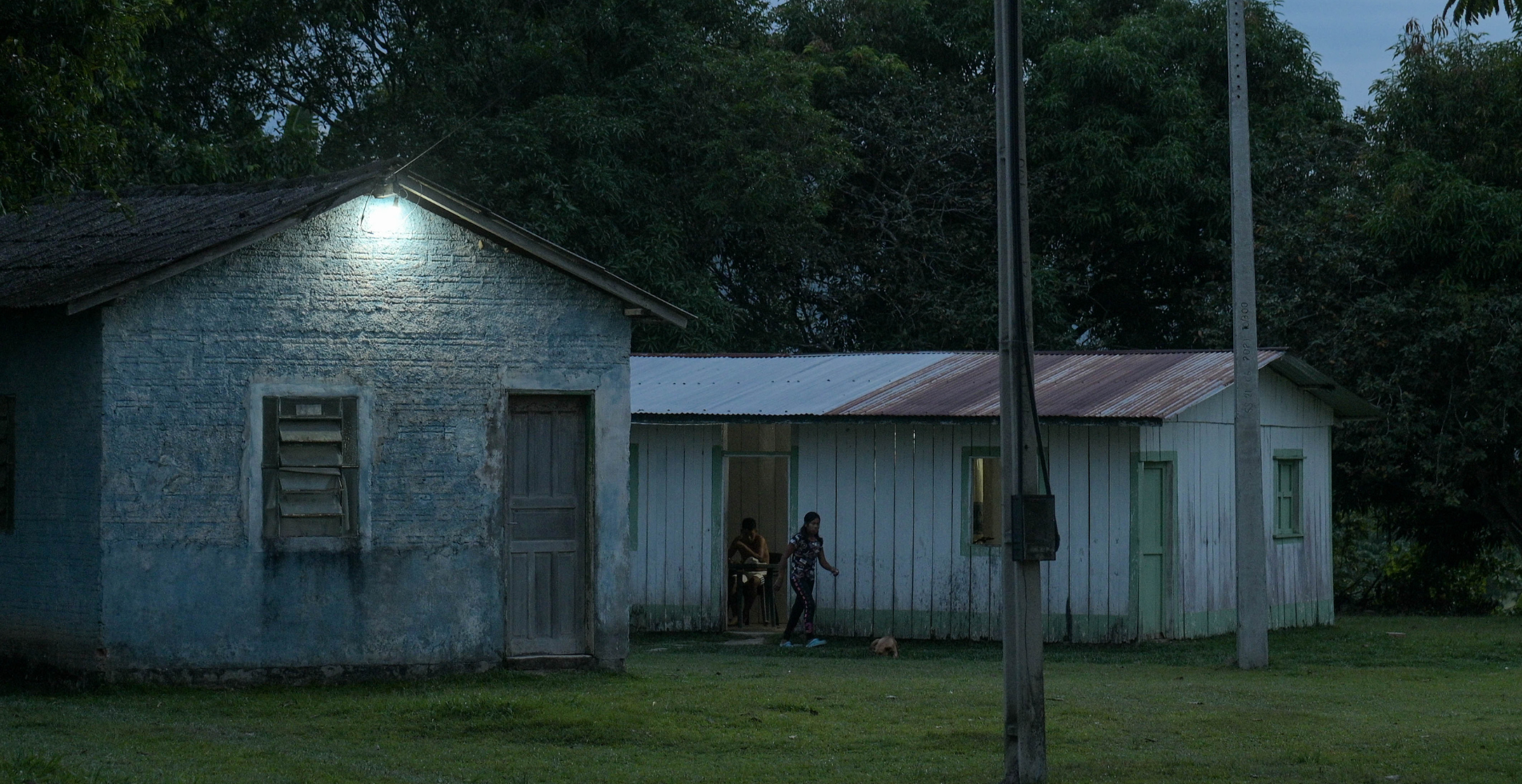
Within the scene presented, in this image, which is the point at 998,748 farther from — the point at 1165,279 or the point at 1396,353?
the point at 1165,279

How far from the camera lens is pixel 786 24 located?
3450 cm

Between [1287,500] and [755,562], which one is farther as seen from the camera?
[1287,500]

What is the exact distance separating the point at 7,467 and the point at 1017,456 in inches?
333

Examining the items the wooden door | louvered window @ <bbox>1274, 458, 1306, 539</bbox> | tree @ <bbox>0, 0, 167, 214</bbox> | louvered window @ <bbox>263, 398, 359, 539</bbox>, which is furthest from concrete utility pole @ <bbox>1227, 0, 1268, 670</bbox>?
tree @ <bbox>0, 0, 167, 214</bbox>

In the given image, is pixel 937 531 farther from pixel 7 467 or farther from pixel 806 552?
pixel 7 467

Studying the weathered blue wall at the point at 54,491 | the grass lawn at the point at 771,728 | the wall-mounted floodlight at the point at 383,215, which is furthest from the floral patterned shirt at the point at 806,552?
the weathered blue wall at the point at 54,491

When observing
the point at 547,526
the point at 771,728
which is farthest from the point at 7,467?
the point at 771,728

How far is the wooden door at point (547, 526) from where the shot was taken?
14.9 m

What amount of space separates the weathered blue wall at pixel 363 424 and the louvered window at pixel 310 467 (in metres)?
0.13

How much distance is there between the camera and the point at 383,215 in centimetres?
1426

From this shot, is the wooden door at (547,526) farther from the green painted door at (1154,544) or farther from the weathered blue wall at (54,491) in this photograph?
the green painted door at (1154,544)

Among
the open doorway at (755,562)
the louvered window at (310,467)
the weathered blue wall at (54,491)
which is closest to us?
the weathered blue wall at (54,491)

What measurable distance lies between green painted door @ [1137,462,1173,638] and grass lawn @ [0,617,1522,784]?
2.60m

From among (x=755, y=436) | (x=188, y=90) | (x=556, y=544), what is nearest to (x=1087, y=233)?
(x=755, y=436)
